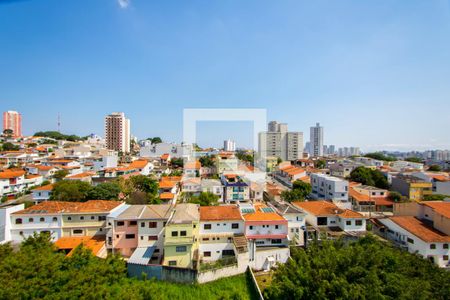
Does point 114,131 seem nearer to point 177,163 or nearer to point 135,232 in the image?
point 177,163

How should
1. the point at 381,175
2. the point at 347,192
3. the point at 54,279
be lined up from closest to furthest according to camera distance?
the point at 54,279 → the point at 347,192 → the point at 381,175

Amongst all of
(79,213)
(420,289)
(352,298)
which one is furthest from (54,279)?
(420,289)

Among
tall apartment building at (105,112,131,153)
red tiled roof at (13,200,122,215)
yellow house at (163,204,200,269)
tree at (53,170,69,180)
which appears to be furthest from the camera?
tall apartment building at (105,112,131,153)

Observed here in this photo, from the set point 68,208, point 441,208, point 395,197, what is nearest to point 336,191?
point 395,197

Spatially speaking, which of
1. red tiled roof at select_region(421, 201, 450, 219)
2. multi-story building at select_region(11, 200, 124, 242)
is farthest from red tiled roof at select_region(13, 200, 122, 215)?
red tiled roof at select_region(421, 201, 450, 219)

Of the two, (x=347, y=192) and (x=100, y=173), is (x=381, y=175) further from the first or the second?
(x=100, y=173)

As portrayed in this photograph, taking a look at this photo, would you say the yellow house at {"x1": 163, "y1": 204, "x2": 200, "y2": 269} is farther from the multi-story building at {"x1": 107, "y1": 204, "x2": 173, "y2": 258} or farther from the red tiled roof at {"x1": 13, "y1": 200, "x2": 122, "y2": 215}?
the red tiled roof at {"x1": 13, "y1": 200, "x2": 122, "y2": 215}
